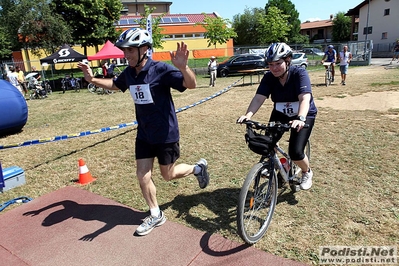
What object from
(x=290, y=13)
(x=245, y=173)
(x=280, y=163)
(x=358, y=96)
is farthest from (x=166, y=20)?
(x=280, y=163)

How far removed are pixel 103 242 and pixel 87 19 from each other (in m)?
25.0

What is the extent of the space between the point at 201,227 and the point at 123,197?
1.39 meters

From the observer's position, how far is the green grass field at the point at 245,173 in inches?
125

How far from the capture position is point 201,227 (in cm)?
335

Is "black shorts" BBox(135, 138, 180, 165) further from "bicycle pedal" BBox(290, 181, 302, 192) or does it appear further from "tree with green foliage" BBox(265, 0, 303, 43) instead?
"tree with green foliage" BBox(265, 0, 303, 43)

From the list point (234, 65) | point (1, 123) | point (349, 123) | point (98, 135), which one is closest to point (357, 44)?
point (234, 65)

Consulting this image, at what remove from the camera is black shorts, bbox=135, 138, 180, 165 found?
322 centimetres

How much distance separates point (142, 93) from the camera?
3096 millimetres

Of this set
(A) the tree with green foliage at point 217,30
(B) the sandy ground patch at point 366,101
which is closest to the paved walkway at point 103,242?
(B) the sandy ground patch at point 366,101

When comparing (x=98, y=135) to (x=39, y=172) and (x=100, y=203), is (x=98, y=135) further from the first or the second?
(x=100, y=203)

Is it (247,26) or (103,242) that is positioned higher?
(247,26)

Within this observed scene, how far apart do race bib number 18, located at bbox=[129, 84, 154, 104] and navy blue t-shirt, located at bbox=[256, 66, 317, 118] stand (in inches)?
51.4

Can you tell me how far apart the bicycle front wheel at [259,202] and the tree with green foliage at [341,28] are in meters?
66.2

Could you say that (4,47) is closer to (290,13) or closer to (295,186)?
(290,13)
